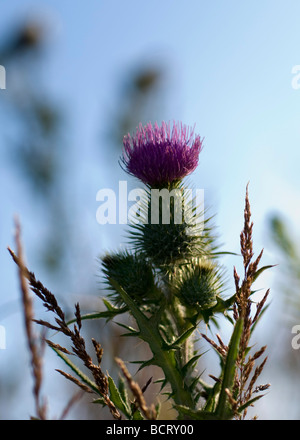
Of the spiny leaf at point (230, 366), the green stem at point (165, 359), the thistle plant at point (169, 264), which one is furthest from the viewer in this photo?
the thistle plant at point (169, 264)

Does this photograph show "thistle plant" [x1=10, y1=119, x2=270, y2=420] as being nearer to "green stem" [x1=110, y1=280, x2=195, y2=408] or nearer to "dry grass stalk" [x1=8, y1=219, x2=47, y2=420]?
"green stem" [x1=110, y1=280, x2=195, y2=408]

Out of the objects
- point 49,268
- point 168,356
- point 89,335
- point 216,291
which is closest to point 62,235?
point 49,268

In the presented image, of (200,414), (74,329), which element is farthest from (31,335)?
(200,414)

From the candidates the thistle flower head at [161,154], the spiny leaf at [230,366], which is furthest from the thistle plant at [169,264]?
the spiny leaf at [230,366]

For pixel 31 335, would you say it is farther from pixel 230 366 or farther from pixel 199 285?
pixel 199 285

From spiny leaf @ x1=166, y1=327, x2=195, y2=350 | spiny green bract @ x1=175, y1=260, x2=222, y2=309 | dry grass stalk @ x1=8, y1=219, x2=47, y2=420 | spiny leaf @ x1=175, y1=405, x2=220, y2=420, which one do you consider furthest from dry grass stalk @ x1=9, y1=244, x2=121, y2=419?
spiny green bract @ x1=175, y1=260, x2=222, y2=309

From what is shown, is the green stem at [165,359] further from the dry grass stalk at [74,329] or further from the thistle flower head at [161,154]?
the thistle flower head at [161,154]

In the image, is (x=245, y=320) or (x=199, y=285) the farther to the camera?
(x=199, y=285)
